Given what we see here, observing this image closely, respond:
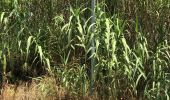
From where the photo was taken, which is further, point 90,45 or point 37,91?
point 37,91

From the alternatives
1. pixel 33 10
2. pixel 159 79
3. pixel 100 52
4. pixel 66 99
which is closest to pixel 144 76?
pixel 159 79

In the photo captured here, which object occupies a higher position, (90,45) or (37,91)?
(90,45)

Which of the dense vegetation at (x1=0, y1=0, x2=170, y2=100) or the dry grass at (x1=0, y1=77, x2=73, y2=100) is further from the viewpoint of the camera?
the dry grass at (x1=0, y1=77, x2=73, y2=100)

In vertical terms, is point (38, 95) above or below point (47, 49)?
below

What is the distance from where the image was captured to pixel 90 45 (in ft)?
18.0

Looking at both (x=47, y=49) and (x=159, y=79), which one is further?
(x=47, y=49)

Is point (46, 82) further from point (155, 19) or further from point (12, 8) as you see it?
point (155, 19)

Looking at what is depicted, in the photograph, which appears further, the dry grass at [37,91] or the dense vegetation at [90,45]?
the dry grass at [37,91]

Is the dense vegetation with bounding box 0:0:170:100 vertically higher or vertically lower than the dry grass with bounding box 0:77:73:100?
higher

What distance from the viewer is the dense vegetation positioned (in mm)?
5426

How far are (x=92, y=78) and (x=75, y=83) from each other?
0.22 m

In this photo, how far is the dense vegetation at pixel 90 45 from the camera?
5426mm

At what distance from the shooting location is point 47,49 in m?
5.85

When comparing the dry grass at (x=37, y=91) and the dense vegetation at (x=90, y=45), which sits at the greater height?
the dense vegetation at (x=90, y=45)
